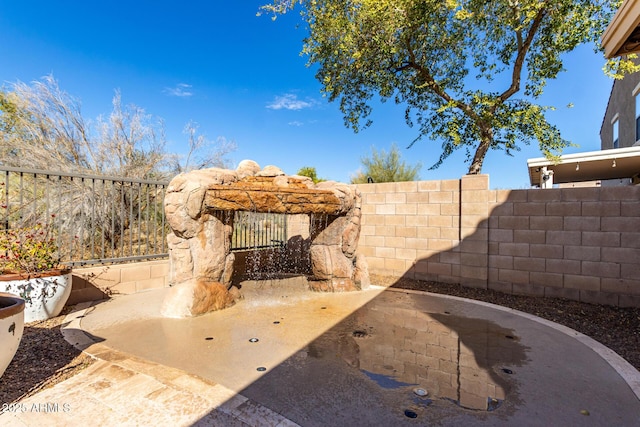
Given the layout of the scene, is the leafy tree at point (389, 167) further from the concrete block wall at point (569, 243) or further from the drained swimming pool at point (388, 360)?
the drained swimming pool at point (388, 360)

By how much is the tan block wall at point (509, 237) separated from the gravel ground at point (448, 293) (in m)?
0.29

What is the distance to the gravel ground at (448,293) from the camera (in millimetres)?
2455

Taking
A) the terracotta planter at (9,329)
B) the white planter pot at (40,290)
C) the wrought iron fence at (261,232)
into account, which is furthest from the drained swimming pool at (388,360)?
the wrought iron fence at (261,232)

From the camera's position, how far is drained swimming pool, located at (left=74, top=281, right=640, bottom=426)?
85.0 inches

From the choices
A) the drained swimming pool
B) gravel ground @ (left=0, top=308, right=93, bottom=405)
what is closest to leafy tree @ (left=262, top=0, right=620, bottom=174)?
the drained swimming pool

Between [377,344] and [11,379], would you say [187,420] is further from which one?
[377,344]

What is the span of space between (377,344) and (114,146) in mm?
8910

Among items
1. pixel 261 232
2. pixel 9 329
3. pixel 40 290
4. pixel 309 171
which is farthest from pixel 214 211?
pixel 309 171

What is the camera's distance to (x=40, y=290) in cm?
378

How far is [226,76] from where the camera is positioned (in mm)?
14633

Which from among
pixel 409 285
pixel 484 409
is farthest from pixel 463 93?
pixel 484 409

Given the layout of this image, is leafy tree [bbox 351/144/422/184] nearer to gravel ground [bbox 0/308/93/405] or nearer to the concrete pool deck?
the concrete pool deck

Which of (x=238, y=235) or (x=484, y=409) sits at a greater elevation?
(x=238, y=235)

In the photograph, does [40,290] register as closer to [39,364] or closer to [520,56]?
[39,364]
